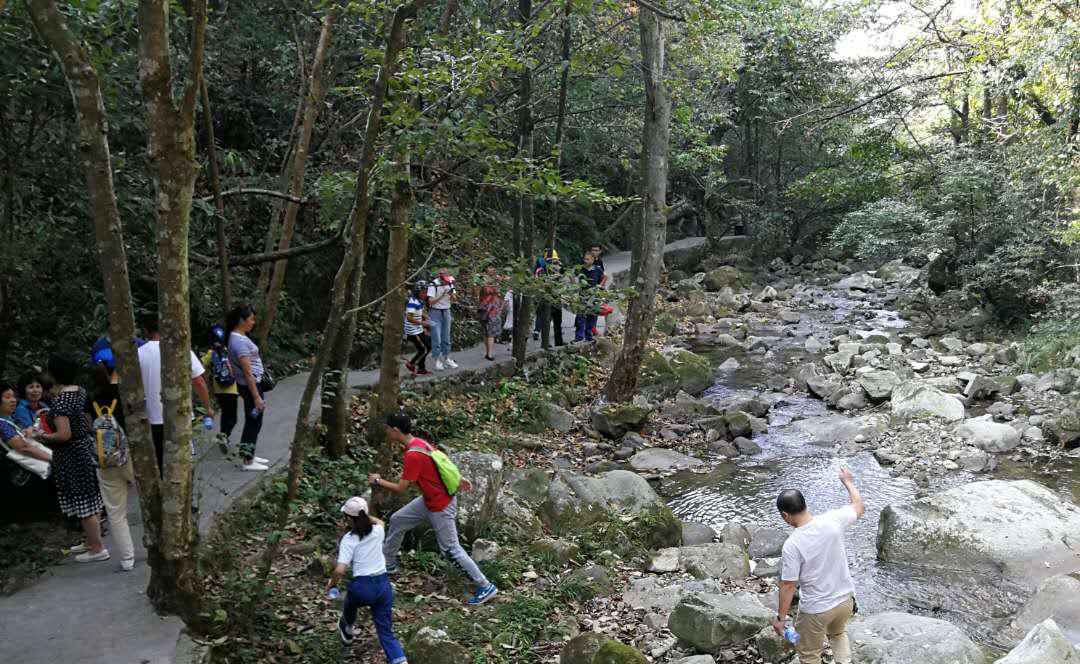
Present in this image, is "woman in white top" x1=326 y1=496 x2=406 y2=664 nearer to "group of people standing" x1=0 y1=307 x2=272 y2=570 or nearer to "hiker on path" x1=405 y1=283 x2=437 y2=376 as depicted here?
"group of people standing" x1=0 y1=307 x2=272 y2=570

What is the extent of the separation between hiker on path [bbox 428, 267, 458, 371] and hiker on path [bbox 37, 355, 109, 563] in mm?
6379

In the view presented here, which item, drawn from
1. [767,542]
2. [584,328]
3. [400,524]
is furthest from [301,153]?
[584,328]

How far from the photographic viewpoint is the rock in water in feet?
18.2

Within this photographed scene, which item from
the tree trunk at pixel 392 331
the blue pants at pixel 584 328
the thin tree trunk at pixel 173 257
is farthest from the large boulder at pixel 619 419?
the thin tree trunk at pixel 173 257

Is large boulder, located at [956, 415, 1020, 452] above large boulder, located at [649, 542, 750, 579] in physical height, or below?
above

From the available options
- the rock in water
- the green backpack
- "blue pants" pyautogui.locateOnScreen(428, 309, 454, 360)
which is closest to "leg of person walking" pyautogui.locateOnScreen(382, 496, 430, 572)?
the green backpack

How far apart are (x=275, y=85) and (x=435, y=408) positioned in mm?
7097

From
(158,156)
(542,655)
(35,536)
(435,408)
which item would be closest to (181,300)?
(158,156)

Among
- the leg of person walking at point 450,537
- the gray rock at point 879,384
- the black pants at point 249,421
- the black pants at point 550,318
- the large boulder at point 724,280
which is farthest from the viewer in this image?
the large boulder at point 724,280

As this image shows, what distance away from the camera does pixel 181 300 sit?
5.20m

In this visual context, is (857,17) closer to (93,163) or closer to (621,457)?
(621,457)

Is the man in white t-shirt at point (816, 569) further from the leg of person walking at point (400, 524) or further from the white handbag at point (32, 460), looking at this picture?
the white handbag at point (32, 460)

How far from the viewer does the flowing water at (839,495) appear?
7.88m

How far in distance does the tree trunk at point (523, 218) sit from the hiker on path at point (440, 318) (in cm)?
123
